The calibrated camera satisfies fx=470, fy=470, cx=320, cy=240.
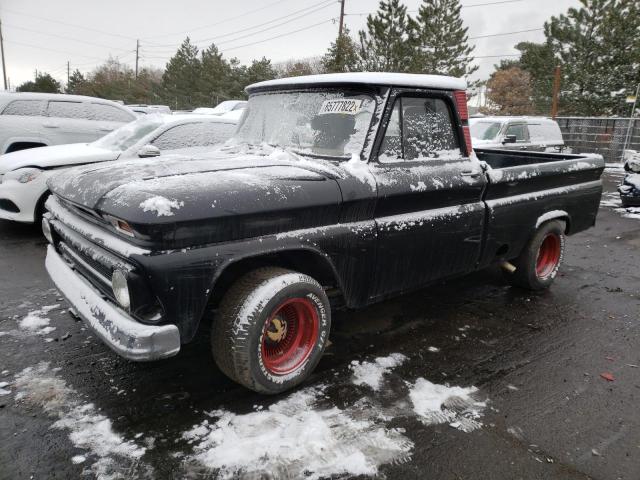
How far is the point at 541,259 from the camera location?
497cm

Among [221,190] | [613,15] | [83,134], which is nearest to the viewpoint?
[221,190]

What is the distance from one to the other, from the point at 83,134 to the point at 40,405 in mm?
7323

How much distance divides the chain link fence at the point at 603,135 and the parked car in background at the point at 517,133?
706 centimetres

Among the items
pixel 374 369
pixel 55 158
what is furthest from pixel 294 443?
pixel 55 158

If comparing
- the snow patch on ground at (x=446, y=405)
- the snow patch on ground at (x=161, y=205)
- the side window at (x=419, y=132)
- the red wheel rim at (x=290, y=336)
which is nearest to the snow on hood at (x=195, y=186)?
the snow patch on ground at (x=161, y=205)

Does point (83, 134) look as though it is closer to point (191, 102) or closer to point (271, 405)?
point (271, 405)

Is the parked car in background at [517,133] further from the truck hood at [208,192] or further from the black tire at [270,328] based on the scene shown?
the black tire at [270,328]

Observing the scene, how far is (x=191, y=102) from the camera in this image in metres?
50.1

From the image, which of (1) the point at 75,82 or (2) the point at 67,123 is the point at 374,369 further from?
(1) the point at 75,82

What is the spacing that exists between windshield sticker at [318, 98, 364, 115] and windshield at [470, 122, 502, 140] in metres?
9.63

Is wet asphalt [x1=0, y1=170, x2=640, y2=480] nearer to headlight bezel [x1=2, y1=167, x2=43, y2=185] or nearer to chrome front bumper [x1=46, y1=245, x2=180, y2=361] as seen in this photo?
chrome front bumper [x1=46, y1=245, x2=180, y2=361]

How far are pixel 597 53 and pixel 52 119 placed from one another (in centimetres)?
3060

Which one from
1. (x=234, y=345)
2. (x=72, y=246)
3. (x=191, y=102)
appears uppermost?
(x=191, y=102)

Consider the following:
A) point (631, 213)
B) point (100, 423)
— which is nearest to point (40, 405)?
point (100, 423)
